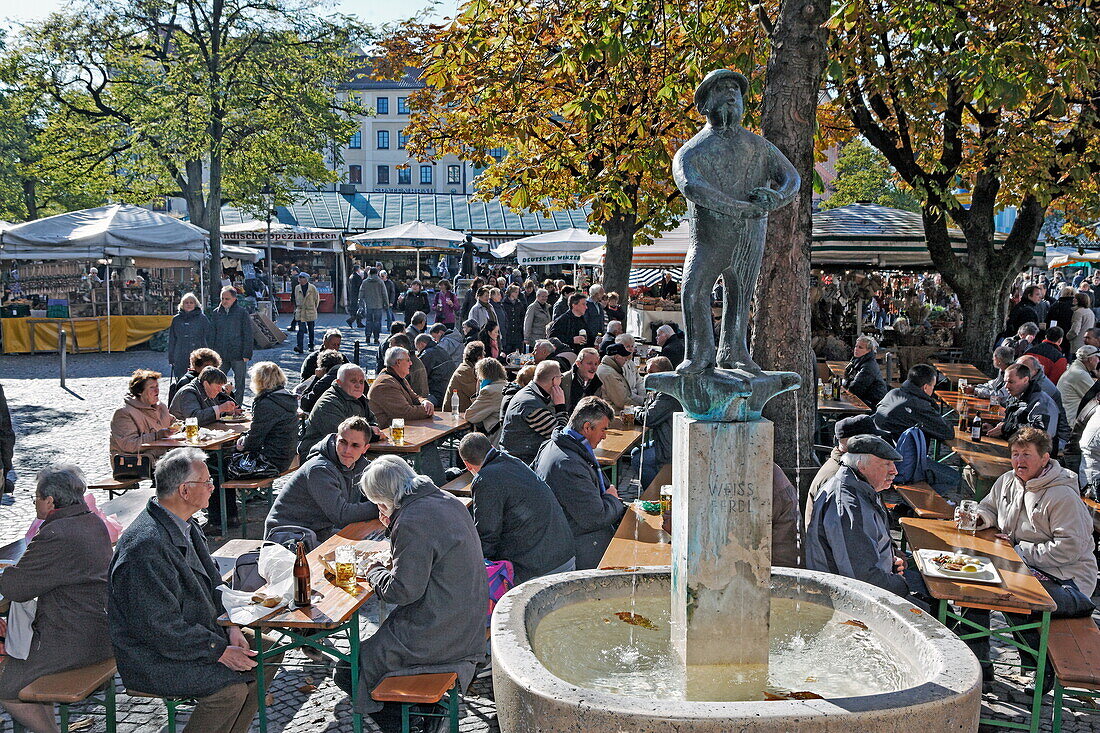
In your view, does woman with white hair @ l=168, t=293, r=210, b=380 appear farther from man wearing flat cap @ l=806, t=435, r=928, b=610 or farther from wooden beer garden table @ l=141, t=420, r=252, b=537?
man wearing flat cap @ l=806, t=435, r=928, b=610

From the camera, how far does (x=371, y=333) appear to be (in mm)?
23031

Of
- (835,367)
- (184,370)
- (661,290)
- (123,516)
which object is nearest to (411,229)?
(661,290)

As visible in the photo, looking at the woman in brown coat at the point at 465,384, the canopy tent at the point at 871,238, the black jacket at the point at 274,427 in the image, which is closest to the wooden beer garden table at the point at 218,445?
the black jacket at the point at 274,427

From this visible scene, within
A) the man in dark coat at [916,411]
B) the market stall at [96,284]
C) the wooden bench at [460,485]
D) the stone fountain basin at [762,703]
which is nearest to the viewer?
the stone fountain basin at [762,703]

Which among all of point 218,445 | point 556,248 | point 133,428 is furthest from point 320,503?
point 556,248

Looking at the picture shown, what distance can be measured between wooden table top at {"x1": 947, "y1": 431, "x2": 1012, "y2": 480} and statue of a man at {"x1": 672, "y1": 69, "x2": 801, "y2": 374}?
15.0 ft

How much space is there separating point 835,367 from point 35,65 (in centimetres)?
2154

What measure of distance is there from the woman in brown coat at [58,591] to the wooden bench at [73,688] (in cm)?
5

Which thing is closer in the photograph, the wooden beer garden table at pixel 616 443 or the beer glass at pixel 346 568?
the beer glass at pixel 346 568

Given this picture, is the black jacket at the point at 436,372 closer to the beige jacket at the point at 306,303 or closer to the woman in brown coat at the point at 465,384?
the woman in brown coat at the point at 465,384

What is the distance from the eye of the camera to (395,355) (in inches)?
369

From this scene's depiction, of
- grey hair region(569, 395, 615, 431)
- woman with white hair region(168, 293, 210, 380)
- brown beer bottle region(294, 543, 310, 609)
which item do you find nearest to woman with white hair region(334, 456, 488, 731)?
brown beer bottle region(294, 543, 310, 609)

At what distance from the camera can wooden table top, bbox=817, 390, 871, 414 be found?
10.3 m

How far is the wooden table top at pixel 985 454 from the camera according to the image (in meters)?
7.70
